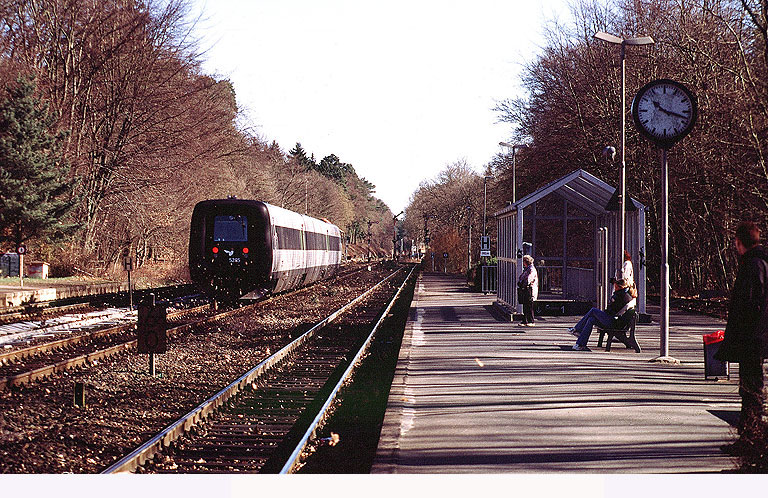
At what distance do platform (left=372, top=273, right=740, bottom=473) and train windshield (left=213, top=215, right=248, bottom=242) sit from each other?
1045 cm

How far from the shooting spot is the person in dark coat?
7.91 metres

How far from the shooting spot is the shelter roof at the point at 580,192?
21875 mm

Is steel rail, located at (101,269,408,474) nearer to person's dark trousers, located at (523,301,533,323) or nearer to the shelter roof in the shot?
person's dark trousers, located at (523,301,533,323)

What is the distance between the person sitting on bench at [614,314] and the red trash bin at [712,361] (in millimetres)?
3356

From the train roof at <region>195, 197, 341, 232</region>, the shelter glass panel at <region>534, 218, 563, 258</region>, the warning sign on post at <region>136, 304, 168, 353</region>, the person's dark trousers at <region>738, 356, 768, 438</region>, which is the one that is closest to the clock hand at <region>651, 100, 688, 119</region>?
the person's dark trousers at <region>738, 356, 768, 438</region>

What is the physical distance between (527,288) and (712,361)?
9.02 meters

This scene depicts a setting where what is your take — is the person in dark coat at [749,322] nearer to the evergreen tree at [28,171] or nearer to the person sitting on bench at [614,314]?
the person sitting on bench at [614,314]

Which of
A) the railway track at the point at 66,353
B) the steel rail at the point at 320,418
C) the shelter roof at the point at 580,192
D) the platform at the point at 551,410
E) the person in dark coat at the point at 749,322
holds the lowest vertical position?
the steel rail at the point at 320,418

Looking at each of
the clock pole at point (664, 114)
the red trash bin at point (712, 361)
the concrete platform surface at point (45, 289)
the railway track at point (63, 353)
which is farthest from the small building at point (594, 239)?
the concrete platform surface at point (45, 289)

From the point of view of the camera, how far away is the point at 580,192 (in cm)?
2355

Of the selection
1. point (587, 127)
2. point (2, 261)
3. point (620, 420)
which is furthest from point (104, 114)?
point (620, 420)

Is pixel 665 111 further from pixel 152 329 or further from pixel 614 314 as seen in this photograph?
pixel 152 329
